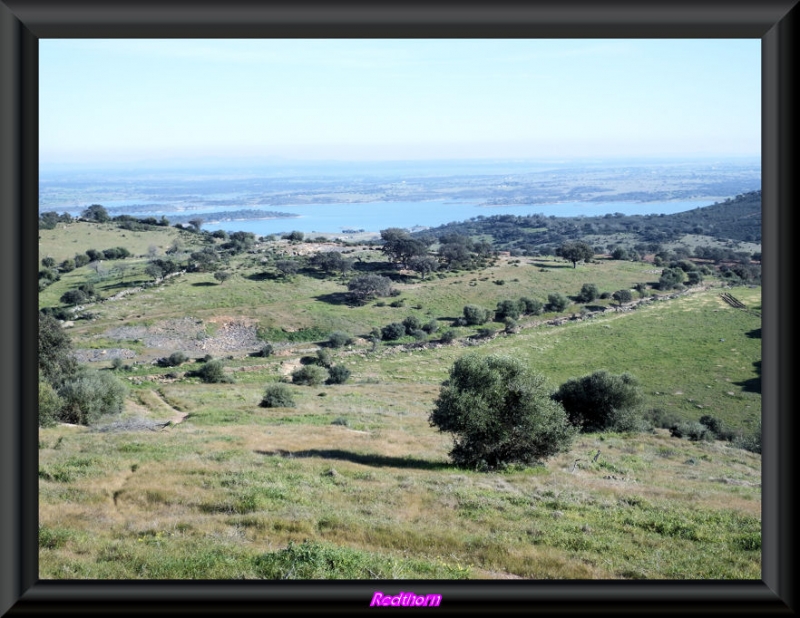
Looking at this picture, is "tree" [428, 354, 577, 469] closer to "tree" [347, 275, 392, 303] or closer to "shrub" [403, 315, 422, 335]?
"shrub" [403, 315, 422, 335]

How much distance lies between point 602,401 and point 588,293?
3606 centimetres

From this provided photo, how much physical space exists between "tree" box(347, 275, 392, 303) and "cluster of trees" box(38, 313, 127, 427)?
122 ft

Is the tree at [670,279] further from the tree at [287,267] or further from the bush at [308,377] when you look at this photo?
the bush at [308,377]

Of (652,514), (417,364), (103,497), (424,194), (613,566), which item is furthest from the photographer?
(424,194)

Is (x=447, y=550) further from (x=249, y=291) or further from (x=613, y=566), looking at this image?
(x=249, y=291)

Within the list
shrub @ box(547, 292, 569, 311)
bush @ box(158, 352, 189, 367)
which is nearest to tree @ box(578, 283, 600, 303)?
shrub @ box(547, 292, 569, 311)

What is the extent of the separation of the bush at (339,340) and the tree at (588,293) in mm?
23102

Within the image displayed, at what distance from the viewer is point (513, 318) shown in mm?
51062

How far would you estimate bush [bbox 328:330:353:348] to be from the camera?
156 ft

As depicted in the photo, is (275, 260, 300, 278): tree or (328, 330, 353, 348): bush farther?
(275, 260, 300, 278): tree

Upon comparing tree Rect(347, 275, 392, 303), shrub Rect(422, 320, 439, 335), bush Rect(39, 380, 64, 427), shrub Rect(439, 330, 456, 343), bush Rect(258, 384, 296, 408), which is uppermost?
tree Rect(347, 275, 392, 303)
